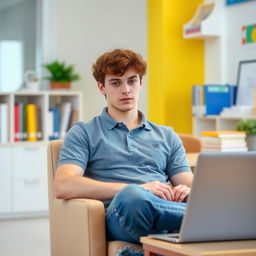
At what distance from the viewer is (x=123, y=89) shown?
9.34 feet

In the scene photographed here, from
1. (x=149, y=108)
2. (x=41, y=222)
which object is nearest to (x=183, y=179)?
(x=41, y=222)

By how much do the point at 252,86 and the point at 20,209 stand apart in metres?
2.39

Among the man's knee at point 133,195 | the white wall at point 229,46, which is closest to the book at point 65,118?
the white wall at point 229,46

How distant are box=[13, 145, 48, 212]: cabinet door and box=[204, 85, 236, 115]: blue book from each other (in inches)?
63.0

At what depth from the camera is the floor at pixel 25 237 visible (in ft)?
14.8

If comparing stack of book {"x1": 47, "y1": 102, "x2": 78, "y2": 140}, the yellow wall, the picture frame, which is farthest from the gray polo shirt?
the yellow wall

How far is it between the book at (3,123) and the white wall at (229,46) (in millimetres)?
2034

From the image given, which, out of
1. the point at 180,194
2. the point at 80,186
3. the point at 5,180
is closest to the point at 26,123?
the point at 5,180

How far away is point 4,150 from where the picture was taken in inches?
237

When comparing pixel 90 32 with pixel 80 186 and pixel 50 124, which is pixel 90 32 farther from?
pixel 80 186

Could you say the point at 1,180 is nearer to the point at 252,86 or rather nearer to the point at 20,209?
the point at 20,209

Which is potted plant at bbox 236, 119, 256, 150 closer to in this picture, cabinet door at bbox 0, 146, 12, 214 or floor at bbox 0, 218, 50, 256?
floor at bbox 0, 218, 50, 256

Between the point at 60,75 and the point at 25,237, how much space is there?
6.24ft

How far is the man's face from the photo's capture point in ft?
9.36
